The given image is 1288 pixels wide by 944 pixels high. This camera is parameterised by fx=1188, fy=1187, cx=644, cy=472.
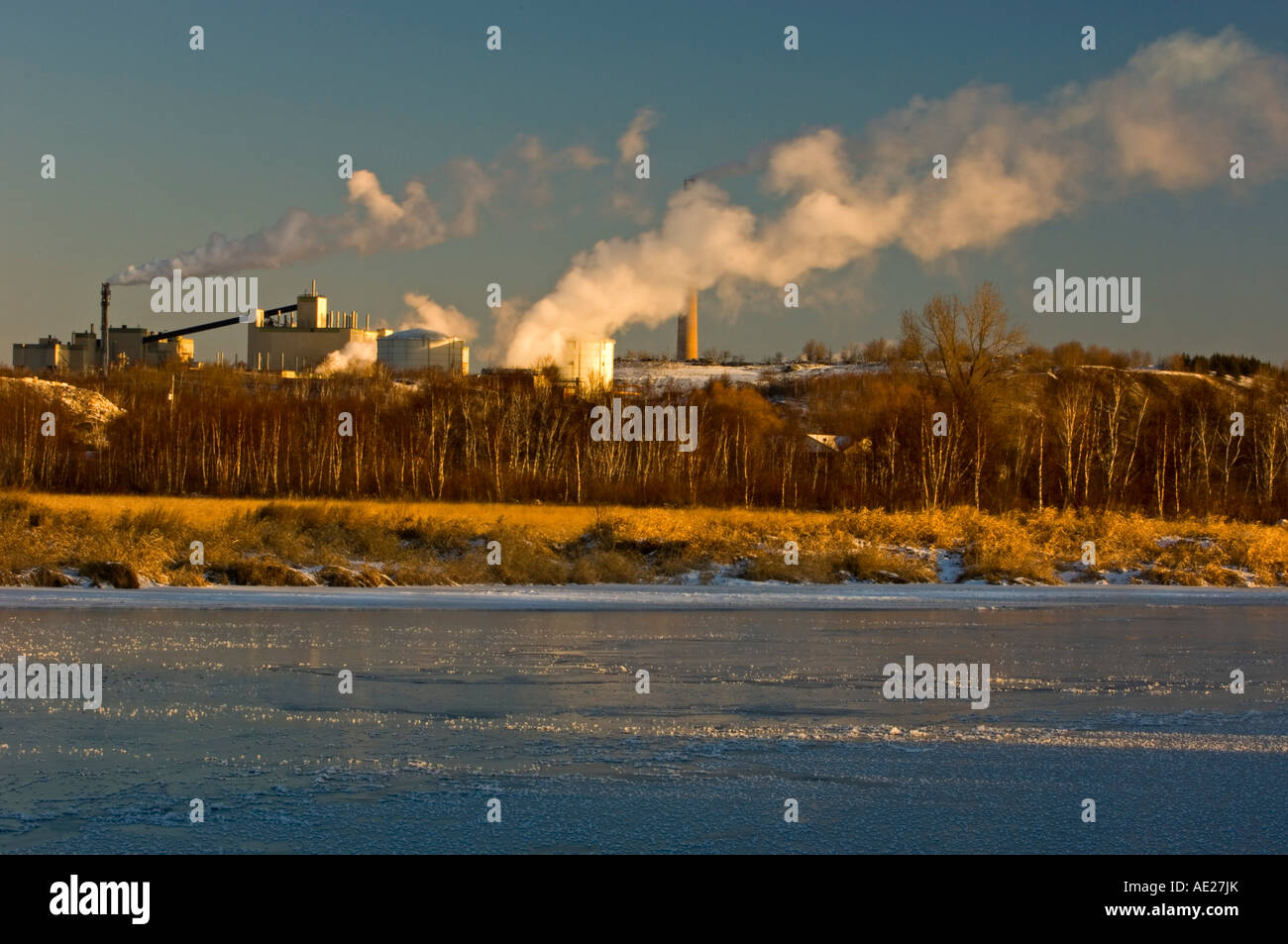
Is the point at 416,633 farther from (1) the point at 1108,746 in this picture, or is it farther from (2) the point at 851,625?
(1) the point at 1108,746

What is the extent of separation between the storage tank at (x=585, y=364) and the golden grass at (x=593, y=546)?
3254cm

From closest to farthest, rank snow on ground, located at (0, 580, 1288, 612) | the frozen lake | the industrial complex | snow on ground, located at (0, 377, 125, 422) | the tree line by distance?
the frozen lake < snow on ground, located at (0, 580, 1288, 612) < the tree line < snow on ground, located at (0, 377, 125, 422) < the industrial complex

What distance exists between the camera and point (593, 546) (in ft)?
80.9

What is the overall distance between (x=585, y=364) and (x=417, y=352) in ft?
56.5

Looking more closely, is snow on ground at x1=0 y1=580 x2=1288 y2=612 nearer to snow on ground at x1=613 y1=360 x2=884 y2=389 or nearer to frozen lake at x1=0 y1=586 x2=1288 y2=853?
frozen lake at x1=0 y1=586 x2=1288 y2=853

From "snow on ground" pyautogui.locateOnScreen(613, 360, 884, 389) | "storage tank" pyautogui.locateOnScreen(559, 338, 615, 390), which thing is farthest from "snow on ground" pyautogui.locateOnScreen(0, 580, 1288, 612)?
"snow on ground" pyautogui.locateOnScreen(613, 360, 884, 389)

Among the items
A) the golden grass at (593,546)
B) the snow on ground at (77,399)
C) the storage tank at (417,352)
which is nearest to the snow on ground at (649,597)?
the golden grass at (593,546)

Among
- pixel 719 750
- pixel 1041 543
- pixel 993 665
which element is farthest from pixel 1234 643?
pixel 1041 543

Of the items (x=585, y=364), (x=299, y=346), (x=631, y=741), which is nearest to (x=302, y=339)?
(x=299, y=346)

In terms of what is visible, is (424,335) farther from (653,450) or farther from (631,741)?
(631,741)

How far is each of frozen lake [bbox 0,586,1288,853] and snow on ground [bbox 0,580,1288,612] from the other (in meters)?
2.27

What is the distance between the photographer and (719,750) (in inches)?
292

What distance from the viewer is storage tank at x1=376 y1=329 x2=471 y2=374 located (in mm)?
76188

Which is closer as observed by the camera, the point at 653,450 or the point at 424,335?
the point at 653,450
